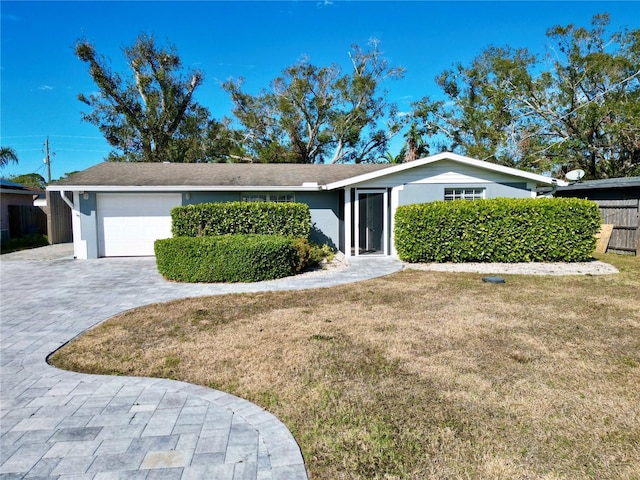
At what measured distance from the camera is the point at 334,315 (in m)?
6.34

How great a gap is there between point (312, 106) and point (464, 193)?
20029 millimetres

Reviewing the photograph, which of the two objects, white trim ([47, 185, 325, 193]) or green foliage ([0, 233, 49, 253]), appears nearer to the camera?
white trim ([47, 185, 325, 193])

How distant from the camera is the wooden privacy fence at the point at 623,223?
512 inches

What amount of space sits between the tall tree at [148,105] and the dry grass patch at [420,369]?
2448 cm

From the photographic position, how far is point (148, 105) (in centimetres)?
2756

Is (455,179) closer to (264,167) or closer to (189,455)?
(264,167)

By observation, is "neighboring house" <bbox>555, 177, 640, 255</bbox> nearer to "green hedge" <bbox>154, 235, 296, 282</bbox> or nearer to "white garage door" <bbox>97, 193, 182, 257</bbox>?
"green hedge" <bbox>154, 235, 296, 282</bbox>

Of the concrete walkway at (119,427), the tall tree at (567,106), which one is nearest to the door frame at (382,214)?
the concrete walkway at (119,427)

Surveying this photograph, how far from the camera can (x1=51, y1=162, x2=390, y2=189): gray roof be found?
13578 mm

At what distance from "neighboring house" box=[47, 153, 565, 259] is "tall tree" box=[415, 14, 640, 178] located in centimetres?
1385

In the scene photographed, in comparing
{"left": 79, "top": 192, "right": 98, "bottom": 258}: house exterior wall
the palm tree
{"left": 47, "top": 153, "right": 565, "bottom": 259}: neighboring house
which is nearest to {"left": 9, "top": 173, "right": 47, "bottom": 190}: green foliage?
the palm tree

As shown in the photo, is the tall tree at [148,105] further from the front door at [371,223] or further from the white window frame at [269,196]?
the front door at [371,223]

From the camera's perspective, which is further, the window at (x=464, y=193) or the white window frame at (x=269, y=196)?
the white window frame at (x=269, y=196)

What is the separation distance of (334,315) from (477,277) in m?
Result: 4.61
